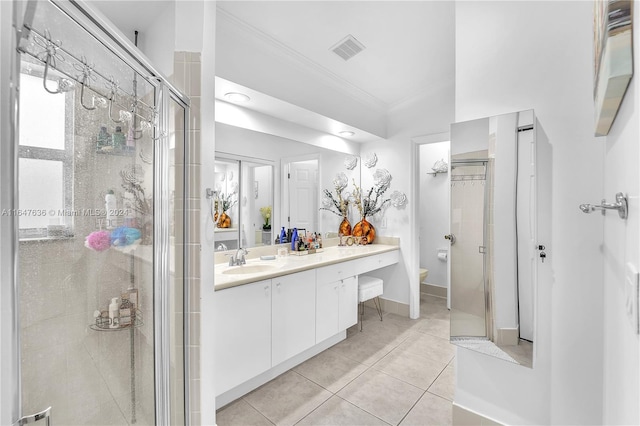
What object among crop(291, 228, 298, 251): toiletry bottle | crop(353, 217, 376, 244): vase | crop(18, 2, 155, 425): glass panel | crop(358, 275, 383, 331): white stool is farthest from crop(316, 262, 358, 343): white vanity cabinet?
crop(18, 2, 155, 425): glass panel

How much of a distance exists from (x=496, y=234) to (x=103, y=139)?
5.77 ft

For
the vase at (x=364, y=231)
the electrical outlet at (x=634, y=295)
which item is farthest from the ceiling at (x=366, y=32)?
the electrical outlet at (x=634, y=295)

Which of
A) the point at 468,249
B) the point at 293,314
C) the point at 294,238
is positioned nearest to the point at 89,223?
the point at 293,314

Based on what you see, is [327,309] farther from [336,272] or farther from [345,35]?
[345,35]

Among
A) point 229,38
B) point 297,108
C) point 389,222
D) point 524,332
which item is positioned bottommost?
point 524,332

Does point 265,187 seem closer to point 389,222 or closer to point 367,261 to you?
point 367,261

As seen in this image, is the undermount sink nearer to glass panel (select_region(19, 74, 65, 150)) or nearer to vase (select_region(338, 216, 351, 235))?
vase (select_region(338, 216, 351, 235))

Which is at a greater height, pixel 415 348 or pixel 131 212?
pixel 131 212

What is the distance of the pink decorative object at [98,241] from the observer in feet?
2.58

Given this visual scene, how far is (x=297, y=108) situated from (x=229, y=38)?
75 cm

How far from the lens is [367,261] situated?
2.88 meters

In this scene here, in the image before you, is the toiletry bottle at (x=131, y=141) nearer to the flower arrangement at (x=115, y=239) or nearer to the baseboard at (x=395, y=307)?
the flower arrangement at (x=115, y=239)

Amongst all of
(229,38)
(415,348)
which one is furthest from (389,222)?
(229,38)

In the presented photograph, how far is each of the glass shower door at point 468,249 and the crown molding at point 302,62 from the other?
5.26 ft
